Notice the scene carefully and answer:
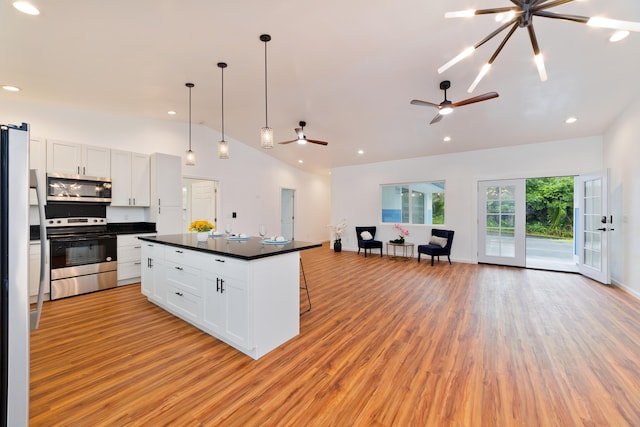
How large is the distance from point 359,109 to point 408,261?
12.7ft

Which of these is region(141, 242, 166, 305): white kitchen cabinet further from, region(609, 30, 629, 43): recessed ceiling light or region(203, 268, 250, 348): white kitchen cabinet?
region(609, 30, 629, 43): recessed ceiling light

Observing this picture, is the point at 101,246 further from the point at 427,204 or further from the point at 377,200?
the point at 427,204

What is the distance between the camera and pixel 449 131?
5.45 m

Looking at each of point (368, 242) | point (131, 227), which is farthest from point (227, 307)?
point (368, 242)

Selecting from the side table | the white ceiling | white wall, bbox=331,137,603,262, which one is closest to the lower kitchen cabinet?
the white ceiling

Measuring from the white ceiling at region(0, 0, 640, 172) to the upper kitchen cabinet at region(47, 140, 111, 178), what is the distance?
702 mm

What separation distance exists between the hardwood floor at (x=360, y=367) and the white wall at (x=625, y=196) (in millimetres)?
694

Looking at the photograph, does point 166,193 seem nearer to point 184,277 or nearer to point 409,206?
point 184,277

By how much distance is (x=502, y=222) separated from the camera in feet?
20.1

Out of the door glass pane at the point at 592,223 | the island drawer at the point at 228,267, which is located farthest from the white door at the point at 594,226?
the island drawer at the point at 228,267

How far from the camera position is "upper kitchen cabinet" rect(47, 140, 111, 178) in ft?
13.1

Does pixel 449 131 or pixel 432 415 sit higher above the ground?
pixel 449 131

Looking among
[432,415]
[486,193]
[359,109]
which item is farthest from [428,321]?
[486,193]

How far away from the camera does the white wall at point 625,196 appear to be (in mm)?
3977
